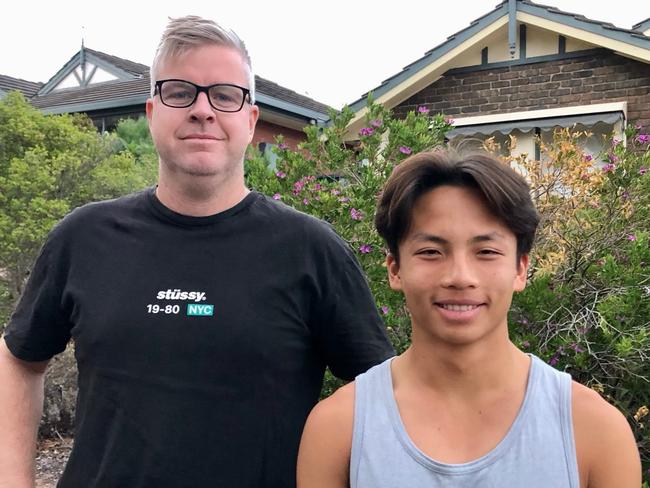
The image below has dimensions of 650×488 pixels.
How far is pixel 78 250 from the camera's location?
214cm

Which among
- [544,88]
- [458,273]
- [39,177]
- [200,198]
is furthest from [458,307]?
[544,88]

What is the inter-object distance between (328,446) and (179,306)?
0.64 meters

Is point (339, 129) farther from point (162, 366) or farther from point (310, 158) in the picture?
point (162, 366)

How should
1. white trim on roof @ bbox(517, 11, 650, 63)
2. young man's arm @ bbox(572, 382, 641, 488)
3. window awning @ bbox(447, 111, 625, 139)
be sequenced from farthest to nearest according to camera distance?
window awning @ bbox(447, 111, 625, 139) → white trim on roof @ bbox(517, 11, 650, 63) → young man's arm @ bbox(572, 382, 641, 488)

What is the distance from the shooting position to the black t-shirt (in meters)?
1.88

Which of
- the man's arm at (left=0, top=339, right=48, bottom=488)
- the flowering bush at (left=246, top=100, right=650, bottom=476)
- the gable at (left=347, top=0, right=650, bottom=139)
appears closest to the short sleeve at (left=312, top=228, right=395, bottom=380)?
the man's arm at (left=0, top=339, right=48, bottom=488)

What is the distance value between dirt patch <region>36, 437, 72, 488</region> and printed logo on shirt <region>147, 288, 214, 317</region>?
4315 mm

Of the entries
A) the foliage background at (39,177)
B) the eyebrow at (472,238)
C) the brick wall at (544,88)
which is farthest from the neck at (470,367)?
the brick wall at (544,88)

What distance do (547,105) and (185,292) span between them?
31.5 ft

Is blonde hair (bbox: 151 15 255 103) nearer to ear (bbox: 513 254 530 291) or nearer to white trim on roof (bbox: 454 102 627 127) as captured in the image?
ear (bbox: 513 254 530 291)

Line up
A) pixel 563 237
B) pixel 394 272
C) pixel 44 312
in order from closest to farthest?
pixel 394 272, pixel 44 312, pixel 563 237

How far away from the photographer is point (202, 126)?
2039 mm

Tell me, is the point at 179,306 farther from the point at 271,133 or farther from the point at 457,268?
the point at 271,133

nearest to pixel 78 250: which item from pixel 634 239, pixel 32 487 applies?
pixel 32 487
